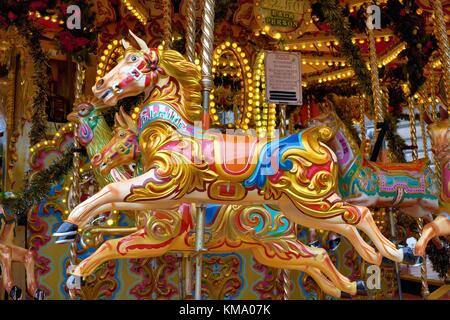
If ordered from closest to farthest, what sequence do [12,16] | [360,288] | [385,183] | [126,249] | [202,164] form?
[202,164]
[126,249]
[360,288]
[385,183]
[12,16]

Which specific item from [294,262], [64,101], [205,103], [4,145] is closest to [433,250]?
[294,262]

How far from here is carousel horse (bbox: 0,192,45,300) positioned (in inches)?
155

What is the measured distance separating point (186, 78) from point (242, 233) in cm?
97

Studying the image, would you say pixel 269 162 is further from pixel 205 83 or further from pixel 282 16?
pixel 282 16

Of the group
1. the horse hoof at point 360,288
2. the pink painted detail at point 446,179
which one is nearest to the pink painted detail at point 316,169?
the horse hoof at point 360,288

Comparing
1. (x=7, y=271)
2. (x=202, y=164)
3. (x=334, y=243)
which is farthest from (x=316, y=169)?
(x=7, y=271)

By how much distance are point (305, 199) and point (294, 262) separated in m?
0.66

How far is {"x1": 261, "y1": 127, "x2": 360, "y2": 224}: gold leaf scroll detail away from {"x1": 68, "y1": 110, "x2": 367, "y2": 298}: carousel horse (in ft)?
1.83

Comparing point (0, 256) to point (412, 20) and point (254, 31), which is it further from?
point (412, 20)

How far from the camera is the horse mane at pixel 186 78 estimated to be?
3.00 m

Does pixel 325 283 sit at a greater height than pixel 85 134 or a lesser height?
lesser

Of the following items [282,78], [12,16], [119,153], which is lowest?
[119,153]

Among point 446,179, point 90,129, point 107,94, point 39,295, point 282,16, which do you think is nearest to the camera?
point 107,94

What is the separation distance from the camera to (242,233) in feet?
11.3
